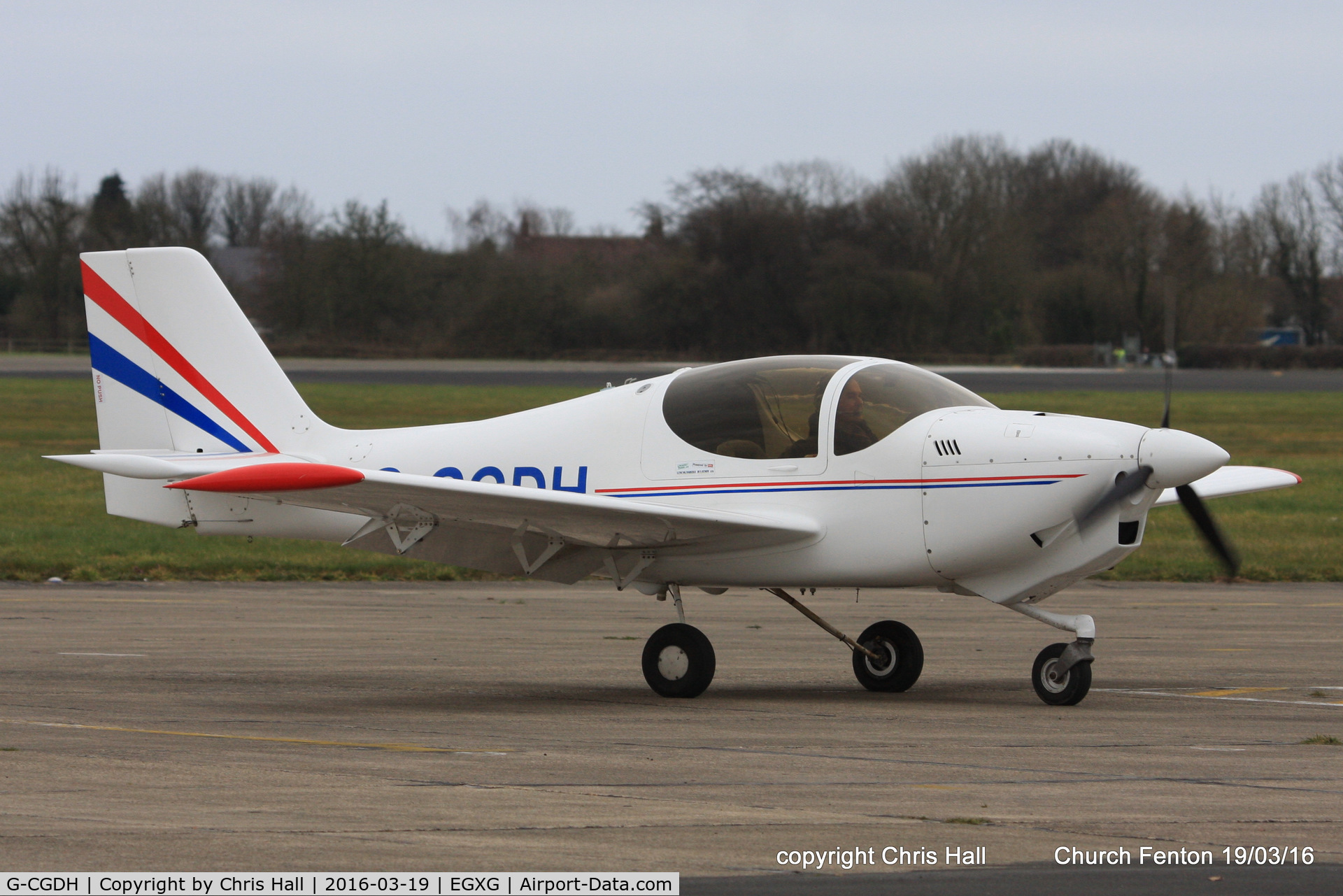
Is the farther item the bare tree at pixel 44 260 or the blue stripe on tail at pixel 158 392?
the bare tree at pixel 44 260

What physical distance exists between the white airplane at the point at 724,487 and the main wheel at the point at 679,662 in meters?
0.01

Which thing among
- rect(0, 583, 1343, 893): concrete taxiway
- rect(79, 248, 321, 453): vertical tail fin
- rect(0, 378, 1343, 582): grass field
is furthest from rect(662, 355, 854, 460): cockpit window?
rect(0, 378, 1343, 582): grass field

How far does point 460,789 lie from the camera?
6.73 meters

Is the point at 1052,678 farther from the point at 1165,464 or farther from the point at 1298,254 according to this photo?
the point at 1298,254

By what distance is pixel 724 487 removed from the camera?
9.79 meters

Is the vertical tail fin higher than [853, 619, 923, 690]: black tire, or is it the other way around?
the vertical tail fin

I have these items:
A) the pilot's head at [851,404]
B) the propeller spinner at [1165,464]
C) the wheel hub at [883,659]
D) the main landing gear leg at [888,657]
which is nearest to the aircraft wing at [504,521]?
the pilot's head at [851,404]

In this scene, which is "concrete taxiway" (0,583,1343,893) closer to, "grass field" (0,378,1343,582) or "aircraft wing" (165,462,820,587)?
"aircraft wing" (165,462,820,587)

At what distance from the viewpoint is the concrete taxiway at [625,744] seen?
5738mm

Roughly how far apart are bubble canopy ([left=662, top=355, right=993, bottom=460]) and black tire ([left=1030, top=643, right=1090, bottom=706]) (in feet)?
5.35

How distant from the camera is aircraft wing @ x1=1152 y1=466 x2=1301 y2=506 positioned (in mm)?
10961

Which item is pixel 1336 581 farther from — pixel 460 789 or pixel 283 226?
pixel 283 226

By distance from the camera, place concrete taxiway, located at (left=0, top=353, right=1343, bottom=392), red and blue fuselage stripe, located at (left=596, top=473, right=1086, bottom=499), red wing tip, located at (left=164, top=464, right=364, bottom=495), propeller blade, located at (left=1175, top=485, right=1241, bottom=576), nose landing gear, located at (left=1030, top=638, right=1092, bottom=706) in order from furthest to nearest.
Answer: concrete taxiway, located at (left=0, top=353, right=1343, bottom=392) < propeller blade, located at (left=1175, top=485, right=1241, bottom=576) < nose landing gear, located at (left=1030, top=638, right=1092, bottom=706) < red and blue fuselage stripe, located at (left=596, top=473, right=1086, bottom=499) < red wing tip, located at (left=164, top=464, right=364, bottom=495)

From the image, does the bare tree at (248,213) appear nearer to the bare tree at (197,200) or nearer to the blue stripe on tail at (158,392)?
the bare tree at (197,200)
